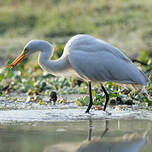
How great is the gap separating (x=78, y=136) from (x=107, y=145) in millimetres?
533

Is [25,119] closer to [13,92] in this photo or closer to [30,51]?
[30,51]

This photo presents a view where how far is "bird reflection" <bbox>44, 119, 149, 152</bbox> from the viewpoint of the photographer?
511cm

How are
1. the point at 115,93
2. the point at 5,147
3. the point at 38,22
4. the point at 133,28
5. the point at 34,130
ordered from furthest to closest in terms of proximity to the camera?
the point at 38,22, the point at 133,28, the point at 115,93, the point at 34,130, the point at 5,147

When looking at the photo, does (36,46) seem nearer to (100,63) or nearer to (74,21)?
(100,63)

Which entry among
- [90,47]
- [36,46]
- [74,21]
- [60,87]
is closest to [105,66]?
[90,47]

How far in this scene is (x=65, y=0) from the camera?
2241cm

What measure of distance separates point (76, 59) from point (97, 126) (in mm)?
1525

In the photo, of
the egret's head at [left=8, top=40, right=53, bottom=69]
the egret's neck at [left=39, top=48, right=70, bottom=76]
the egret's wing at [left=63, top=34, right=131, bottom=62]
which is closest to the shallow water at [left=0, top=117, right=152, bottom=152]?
the egret's wing at [left=63, top=34, right=131, bottom=62]

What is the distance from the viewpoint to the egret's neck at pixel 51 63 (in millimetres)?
7938

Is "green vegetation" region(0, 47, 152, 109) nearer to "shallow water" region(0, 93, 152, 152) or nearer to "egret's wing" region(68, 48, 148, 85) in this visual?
"shallow water" region(0, 93, 152, 152)

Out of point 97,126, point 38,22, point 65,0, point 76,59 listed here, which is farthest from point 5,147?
point 65,0

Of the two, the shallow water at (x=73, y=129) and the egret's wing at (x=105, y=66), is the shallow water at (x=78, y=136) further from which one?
the egret's wing at (x=105, y=66)

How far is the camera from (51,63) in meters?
7.98

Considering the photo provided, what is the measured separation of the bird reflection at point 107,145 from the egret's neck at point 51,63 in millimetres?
2386
